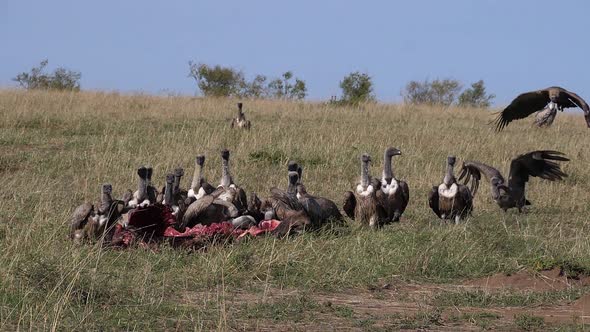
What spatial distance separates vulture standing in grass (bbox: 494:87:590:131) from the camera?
361 inches

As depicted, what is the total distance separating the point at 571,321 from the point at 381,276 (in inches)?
53.7

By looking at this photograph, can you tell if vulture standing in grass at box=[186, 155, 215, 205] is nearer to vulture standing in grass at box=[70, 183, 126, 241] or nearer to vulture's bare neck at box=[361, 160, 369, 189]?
vulture standing in grass at box=[70, 183, 126, 241]

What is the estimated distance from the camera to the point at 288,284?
19.2ft

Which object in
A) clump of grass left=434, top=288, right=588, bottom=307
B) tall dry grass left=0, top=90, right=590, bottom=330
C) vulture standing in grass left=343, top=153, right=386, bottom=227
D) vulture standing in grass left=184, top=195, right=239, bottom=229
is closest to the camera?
tall dry grass left=0, top=90, right=590, bottom=330

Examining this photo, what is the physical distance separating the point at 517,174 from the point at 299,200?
2.74 metres

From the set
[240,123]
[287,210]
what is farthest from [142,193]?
[240,123]

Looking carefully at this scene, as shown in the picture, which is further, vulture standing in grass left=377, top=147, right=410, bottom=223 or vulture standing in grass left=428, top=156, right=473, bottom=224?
vulture standing in grass left=428, top=156, right=473, bottom=224

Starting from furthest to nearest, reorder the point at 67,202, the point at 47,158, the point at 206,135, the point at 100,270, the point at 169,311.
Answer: the point at 206,135 < the point at 47,158 < the point at 67,202 < the point at 100,270 < the point at 169,311

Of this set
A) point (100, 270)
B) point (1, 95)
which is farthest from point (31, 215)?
point (1, 95)

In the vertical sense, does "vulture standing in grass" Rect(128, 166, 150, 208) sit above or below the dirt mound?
above

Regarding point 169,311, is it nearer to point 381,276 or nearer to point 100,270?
point 100,270

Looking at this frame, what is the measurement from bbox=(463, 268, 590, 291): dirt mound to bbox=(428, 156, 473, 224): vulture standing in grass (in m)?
2.14

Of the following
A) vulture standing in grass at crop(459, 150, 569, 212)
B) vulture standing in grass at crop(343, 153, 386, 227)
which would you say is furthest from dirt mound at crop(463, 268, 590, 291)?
vulture standing in grass at crop(459, 150, 569, 212)

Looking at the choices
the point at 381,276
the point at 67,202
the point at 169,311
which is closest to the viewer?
the point at 169,311
